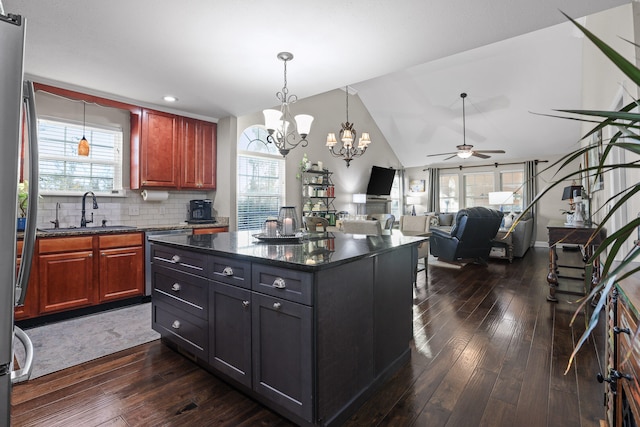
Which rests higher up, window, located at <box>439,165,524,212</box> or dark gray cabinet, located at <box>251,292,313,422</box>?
window, located at <box>439,165,524,212</box>

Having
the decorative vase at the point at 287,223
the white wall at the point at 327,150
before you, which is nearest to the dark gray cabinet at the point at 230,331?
the decorative vase at the point at 287,223

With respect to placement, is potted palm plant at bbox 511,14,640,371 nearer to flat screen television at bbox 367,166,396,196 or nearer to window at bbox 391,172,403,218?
flat screen television at bbox 367,166,396,196

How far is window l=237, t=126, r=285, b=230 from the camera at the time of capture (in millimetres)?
5672

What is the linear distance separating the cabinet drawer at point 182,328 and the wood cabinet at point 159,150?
2.01m

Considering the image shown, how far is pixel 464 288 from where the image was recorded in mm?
4309

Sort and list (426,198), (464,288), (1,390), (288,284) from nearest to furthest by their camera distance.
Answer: (1,390)
(288,284)
(464,288)
(426,198)

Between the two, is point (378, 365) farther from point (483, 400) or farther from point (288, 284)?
point (288, 284)

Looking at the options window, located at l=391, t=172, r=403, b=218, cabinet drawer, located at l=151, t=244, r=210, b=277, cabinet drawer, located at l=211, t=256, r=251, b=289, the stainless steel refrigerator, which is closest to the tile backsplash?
cabinet drawer, located at l=151, t=244, r=210, b=277

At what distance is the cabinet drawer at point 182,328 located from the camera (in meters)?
2.13

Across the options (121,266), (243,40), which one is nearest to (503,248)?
(243,40)

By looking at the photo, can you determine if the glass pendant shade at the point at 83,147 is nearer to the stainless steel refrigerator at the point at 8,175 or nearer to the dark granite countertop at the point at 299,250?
the dark granite countertop at the point at 299,250

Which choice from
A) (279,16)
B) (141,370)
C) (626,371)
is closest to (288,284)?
(626,371)

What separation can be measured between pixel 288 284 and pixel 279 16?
1.88m

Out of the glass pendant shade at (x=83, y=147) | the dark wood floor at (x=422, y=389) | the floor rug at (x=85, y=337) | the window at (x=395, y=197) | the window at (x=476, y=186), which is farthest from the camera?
the window at (x=395, y=197)
